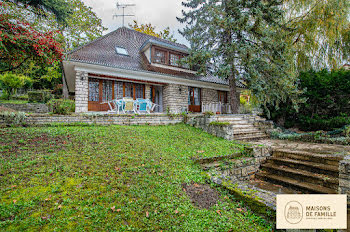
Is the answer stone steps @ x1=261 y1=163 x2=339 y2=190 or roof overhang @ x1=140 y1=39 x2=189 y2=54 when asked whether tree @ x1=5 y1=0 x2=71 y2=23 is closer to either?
roof overhang @ x1=140 y1=39 x2=189 y2=54

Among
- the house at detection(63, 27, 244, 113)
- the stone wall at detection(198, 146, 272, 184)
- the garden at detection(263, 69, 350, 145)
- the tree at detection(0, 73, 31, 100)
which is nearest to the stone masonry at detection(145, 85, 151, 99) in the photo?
the house at detection(63, 27, 244, 113)

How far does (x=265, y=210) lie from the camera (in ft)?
8.96

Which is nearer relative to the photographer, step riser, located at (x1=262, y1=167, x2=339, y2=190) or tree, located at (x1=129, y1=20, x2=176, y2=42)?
step riser, located at (x1=262, y1=167, x2=339, y2=190)

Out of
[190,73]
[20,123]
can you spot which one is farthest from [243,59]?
[20,123]

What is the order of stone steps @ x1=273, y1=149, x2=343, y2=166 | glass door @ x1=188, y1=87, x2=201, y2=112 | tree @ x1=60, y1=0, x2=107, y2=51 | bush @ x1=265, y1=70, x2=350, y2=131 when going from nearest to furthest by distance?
stone steps @ x1=273, y1=149, x2=343, y2=166
bush @ x1=265, y1=70, x2=350, y2=131
glass door @ x1=188, y1=87, x2=201, y2=112
tree @ x1=60, y1=0, x2=107, y2=51

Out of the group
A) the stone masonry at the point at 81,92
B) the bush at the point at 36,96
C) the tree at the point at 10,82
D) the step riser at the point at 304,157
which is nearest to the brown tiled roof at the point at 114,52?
the stone masonry at the point at 81,92

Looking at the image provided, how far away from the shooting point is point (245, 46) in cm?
909

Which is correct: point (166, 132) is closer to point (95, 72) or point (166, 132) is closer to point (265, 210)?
point (265, 210)

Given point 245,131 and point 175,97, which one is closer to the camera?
point 245,131

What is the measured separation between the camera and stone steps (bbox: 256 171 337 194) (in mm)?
3971

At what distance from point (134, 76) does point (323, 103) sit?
10795 mm

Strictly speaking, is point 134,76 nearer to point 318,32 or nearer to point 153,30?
point 318,32

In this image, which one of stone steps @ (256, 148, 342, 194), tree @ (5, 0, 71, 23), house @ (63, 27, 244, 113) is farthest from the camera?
tree @ (5, 0, 71, 23)

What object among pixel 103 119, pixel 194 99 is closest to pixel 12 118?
pixel 103 119
